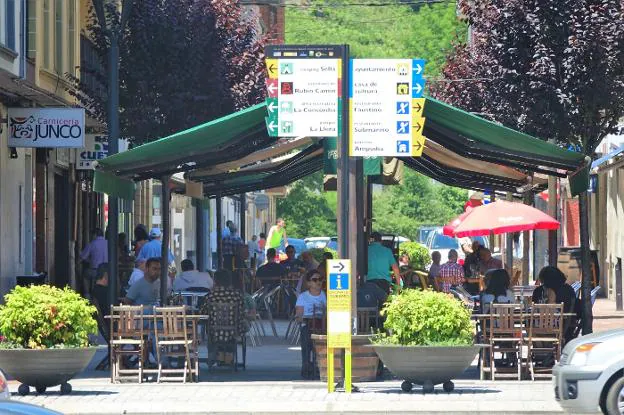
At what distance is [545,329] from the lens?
58.0 feet

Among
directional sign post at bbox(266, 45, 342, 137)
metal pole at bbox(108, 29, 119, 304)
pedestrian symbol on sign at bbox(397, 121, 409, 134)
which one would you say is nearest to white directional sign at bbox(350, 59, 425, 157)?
pedestrian symbol on sign at bbox(397, 121, 409, 134)

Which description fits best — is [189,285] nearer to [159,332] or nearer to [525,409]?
[159,332]

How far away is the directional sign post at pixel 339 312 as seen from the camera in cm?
1617

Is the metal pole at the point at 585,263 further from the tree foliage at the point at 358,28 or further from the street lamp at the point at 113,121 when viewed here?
the tree foliage at the point at 358,28

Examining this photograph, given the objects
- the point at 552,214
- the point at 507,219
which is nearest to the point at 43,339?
the point at 507,219

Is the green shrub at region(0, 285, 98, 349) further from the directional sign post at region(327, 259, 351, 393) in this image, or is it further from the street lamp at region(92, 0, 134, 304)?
the street lamp at region(92, 0, 134, 304)

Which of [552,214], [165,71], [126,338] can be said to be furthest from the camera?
[165,71]

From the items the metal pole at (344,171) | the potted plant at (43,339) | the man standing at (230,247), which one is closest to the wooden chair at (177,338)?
the potted plant at (43,339)

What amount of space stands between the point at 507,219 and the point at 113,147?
630cm

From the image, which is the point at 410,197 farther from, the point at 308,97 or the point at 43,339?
the point at 43,339

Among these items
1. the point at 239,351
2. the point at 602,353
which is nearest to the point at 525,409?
the point at 602,353

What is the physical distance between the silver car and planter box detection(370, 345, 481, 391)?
2.69 metres

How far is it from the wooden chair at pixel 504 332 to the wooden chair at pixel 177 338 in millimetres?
3246

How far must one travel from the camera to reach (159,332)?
699 inches
